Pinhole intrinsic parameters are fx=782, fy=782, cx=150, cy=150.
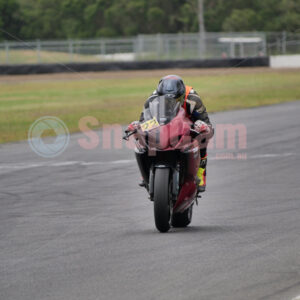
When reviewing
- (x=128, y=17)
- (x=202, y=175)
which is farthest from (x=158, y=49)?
(x=202, y=175)

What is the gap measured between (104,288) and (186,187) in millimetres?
2146

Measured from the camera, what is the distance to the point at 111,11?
277ft

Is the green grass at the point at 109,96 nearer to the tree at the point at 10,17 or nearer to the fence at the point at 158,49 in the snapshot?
the fence at the point at 158,49

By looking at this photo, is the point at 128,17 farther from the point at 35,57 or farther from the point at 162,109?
the point at 162,109

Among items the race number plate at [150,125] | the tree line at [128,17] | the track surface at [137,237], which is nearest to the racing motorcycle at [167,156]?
the race number plate at [150,125]

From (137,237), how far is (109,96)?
2398 centimetres

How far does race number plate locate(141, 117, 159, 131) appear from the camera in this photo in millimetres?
6867

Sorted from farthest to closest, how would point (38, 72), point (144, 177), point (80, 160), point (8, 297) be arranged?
1. point (38, 72)
2. point (80, 160)
3. point (144, 177)
4. point (8, 297)

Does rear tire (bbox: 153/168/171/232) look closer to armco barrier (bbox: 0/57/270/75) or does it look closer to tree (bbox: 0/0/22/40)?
armco barrier (bbox: 0/57/270/75)

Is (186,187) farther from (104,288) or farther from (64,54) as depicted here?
(64,54)

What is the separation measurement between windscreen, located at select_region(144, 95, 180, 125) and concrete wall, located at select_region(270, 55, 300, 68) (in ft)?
125

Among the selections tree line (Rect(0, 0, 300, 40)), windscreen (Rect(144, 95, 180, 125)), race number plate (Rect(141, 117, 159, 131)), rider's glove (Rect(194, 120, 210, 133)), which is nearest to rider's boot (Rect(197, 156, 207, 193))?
rider's glove (Rect(194, 120, 210, 133))

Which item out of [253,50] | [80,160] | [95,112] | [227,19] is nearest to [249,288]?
[80,160]

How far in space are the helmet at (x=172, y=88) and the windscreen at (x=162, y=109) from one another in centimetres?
9
